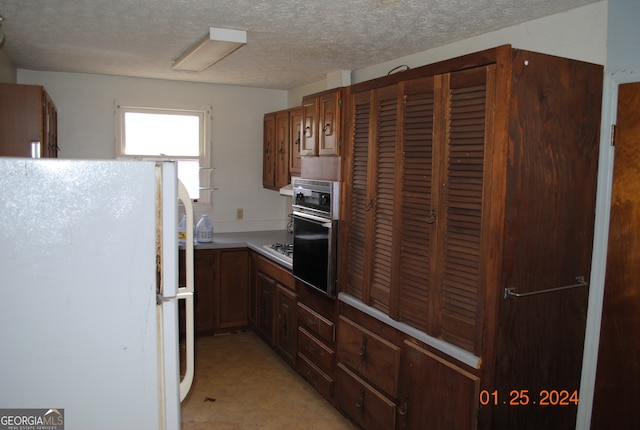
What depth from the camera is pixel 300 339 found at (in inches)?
146

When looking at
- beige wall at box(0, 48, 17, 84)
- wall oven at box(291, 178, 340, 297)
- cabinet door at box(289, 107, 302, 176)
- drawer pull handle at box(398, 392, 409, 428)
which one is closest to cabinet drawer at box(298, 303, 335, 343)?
wall oven at box(291, 178, 340, 297)

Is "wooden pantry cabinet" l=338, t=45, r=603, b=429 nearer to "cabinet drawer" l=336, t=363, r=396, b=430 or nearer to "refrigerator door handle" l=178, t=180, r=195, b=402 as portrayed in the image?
"cabinet drawer" l=336, t=363, r=396, b=430

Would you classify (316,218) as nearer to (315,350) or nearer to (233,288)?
(315,350)

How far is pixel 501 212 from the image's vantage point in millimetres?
1953

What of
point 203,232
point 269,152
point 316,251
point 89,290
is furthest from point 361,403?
point 269,152

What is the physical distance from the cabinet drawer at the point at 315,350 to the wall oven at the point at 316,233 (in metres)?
0.43

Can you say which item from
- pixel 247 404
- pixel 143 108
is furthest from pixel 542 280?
pixel 143 108

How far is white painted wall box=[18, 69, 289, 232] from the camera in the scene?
4527 millimetres

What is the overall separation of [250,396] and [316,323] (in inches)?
28.4

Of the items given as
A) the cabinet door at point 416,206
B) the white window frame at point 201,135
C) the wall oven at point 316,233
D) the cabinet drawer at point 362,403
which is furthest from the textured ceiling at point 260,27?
the cabinet drawer at point 362,403

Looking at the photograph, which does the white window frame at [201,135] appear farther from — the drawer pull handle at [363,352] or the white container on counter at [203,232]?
the drawer pull handle at [363,352]

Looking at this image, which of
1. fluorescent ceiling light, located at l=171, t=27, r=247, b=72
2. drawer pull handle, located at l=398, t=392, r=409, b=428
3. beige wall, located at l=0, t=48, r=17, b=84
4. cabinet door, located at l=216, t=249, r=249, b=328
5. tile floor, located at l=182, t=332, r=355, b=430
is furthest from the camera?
cabinet door, located at l=216, t=249, r=249, b=328

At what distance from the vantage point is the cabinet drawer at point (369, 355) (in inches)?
102

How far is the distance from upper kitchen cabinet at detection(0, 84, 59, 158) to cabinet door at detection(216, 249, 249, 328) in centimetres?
194
